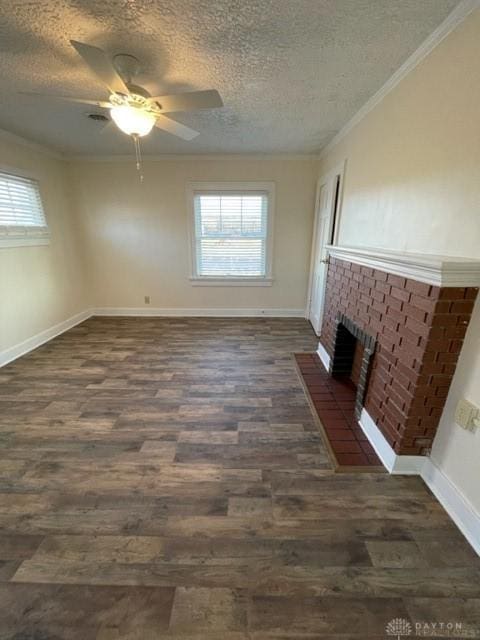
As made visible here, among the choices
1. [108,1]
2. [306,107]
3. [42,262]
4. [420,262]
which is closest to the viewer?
[108,1]

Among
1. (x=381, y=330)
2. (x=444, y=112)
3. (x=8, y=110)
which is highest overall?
(x=8, y=110)

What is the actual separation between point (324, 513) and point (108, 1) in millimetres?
2759

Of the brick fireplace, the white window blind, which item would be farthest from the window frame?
the brick fireplace

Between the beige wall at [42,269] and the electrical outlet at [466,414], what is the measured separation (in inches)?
163

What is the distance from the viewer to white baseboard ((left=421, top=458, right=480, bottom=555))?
1319 millimetres

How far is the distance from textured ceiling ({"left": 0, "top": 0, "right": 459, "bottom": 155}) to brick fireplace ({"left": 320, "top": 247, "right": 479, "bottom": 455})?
121cm

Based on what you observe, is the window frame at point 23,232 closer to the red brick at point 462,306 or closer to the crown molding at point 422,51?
the crown molding at point 422,51

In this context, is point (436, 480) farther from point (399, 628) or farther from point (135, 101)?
point (135, 101)

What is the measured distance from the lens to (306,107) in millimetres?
2477

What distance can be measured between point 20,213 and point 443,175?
168 inches

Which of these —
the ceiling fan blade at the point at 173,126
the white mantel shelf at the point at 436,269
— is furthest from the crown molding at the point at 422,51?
the ceiling fan blade at the point at 173,126

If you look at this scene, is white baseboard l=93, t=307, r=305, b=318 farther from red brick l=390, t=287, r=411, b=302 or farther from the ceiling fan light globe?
the ceiling fan light globe

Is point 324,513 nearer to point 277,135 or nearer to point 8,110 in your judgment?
point 277,135

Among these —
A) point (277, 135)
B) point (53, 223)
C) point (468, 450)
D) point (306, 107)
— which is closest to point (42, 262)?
point (53, 223)
